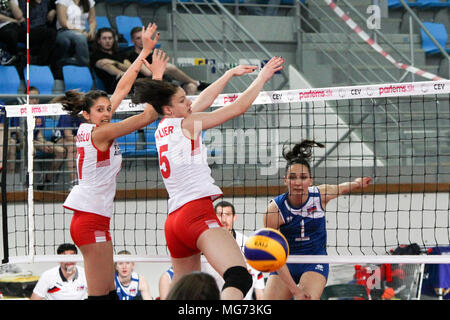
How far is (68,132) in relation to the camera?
30.5ft

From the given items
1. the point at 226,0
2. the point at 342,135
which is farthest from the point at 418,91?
the point at 226,0

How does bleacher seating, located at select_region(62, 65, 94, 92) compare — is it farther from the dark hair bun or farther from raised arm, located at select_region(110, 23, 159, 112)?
A: the dark hair bun

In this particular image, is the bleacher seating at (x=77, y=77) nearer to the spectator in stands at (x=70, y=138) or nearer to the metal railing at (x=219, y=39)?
the spectator in stands at (x=70, y=138)

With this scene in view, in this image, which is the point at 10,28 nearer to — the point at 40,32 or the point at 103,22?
the point at 40,32

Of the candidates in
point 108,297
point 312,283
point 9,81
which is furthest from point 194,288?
point 9,81

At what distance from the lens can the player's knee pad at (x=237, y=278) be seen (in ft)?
14.9

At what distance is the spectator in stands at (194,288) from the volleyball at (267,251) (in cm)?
201

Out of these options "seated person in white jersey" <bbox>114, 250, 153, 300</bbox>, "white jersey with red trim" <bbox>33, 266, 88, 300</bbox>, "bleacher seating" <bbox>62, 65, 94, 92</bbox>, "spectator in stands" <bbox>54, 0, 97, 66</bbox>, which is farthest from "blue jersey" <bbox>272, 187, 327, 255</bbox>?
"spectator in stands" <bbox>54, 0, 97, 66</bbox>

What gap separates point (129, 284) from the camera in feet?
27.8

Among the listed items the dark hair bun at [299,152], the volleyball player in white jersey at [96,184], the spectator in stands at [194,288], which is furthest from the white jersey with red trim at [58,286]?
the spectator in stands at [194,288]

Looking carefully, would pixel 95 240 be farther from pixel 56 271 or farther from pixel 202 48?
pixel 202 48

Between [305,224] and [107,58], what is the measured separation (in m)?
6.03

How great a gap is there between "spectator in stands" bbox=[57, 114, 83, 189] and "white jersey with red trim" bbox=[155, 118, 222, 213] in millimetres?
4084

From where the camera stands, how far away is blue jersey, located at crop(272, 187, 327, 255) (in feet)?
19.8
